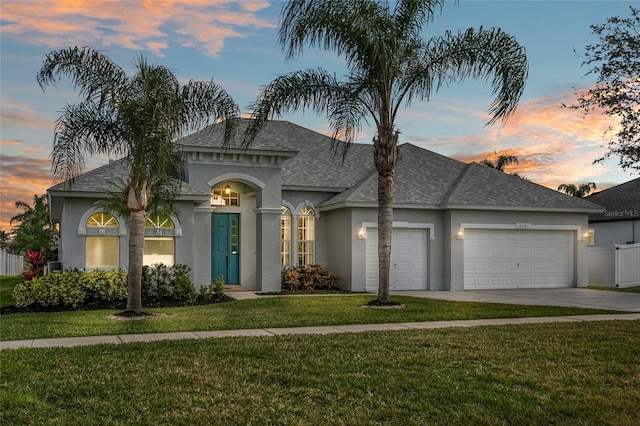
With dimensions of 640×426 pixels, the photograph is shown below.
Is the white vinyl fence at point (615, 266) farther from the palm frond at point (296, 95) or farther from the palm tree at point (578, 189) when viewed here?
the palm tree at point (578, 189)

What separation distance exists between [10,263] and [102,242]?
970 inches

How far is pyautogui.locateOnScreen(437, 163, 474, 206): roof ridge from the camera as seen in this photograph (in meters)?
21.4

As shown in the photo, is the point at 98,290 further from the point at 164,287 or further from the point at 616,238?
the point at 616,238

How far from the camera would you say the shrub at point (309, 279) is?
2048 centimetres

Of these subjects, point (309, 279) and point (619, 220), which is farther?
point (619, 220)

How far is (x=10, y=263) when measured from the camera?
38.2m

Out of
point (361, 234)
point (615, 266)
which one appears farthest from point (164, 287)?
point (615, 266)

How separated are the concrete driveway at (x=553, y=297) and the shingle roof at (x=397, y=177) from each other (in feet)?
9.99

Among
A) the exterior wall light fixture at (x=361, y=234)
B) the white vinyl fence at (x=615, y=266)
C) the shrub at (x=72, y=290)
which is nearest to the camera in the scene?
the shrub at (x=72, y=290)

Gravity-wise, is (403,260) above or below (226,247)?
below

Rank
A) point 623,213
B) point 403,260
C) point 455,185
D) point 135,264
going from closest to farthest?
point 135,264 → point 403,260 → point 455,185 → point 623,213

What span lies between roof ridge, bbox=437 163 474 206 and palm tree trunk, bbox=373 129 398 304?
6.92 m

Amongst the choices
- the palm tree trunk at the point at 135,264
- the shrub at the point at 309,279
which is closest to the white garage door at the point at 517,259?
the shrub at the point at 309,279

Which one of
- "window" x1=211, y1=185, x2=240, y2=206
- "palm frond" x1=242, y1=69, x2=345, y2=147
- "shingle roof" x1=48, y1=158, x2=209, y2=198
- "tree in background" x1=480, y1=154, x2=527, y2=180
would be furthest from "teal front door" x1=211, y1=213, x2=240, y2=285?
"tree in background" x1=480, y1=154, x2=527, y2=180
